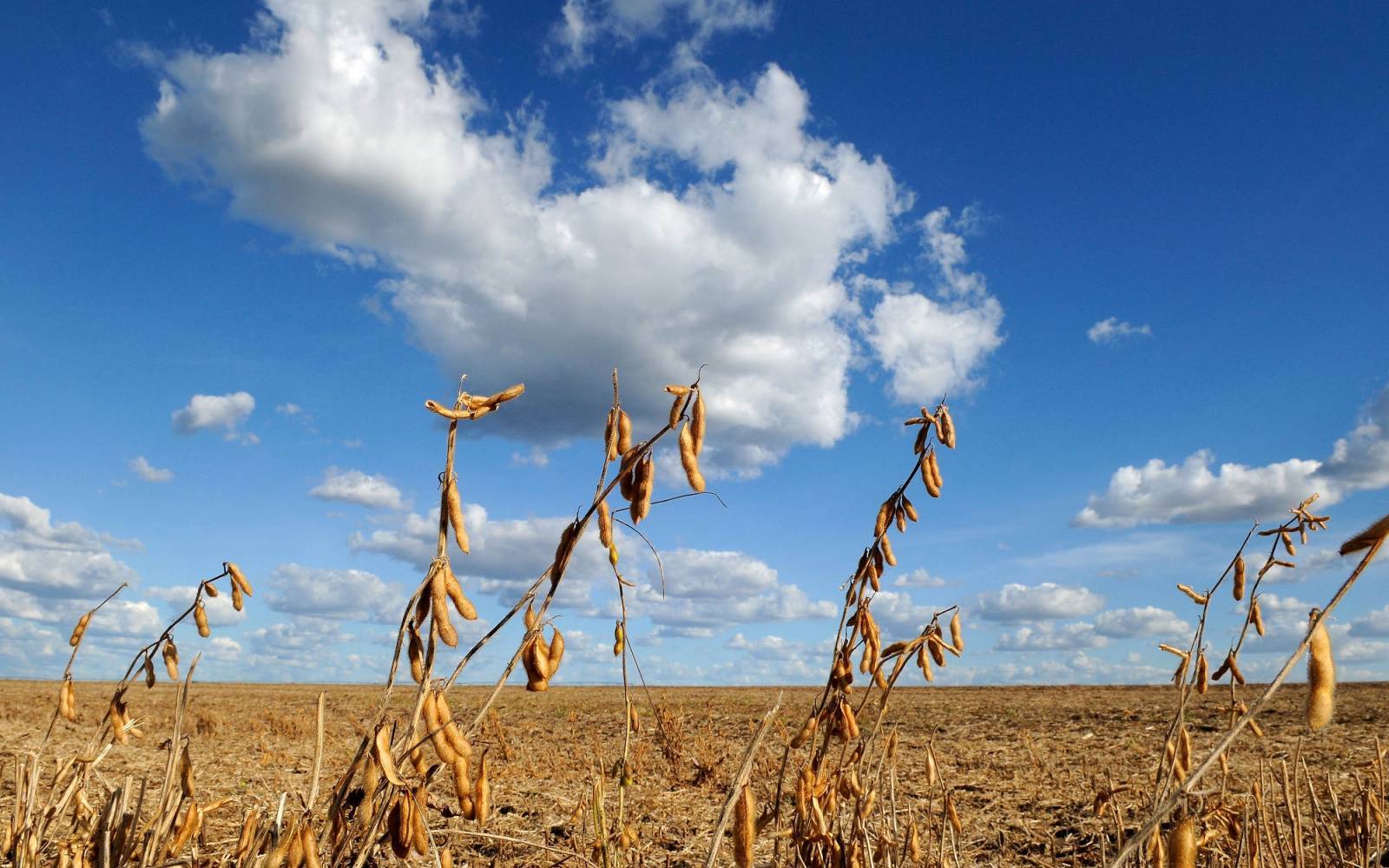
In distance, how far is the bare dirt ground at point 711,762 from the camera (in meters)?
4.95

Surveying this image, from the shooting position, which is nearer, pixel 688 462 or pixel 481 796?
pixel 688 462

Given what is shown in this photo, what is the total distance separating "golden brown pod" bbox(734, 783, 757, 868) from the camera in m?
1.50

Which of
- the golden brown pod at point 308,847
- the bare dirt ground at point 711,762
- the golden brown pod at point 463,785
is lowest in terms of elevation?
the bare dirt ground at point 711,762

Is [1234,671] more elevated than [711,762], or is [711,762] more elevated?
[1234,671]

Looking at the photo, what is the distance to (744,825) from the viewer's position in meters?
1.51

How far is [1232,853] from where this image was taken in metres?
3.02

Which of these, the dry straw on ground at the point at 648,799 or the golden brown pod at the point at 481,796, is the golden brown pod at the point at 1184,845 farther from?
the golden brown pod at the point at 481,796

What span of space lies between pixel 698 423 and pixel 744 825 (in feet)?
2.27

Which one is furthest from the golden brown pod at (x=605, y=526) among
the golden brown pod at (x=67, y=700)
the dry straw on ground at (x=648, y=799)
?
the golden brown pod at (x=67, y=700)

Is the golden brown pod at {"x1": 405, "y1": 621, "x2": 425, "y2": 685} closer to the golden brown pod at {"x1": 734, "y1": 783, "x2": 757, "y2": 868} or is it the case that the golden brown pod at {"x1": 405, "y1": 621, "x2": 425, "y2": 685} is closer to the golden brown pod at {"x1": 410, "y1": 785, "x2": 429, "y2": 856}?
the golden brown pod at {"x1": 410, "y1": 785, "x2": 429, "y2": 856}

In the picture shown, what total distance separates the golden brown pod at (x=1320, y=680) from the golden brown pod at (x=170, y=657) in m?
1.91

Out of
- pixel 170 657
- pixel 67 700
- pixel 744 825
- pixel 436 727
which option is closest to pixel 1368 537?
pixel 744 825

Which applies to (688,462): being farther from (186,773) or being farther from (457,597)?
(186,773)

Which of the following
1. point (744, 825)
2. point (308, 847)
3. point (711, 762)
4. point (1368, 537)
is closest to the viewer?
point (1368, 537)
